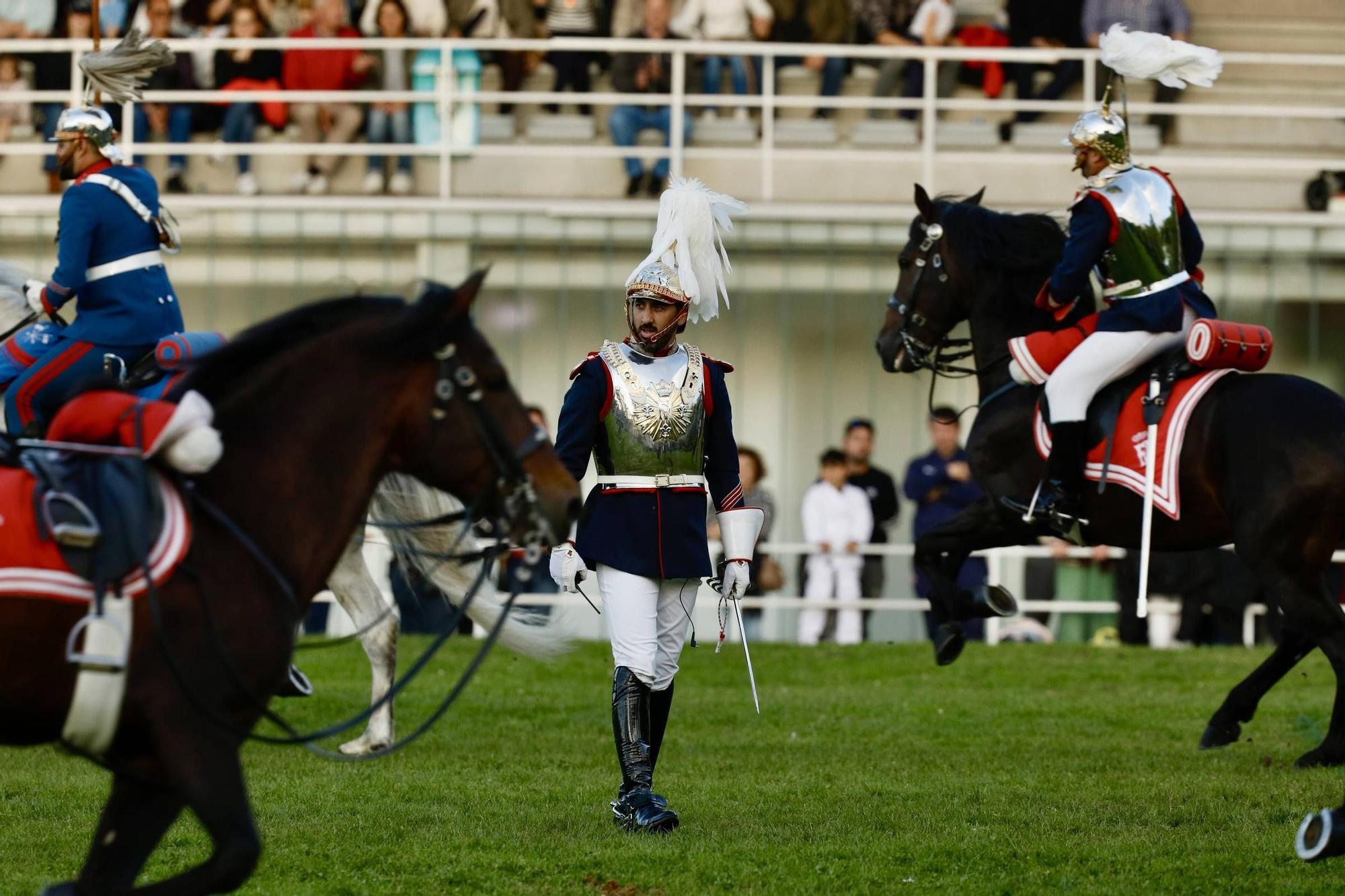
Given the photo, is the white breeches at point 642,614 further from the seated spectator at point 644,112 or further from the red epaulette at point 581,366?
the seated spectator at point 644,112

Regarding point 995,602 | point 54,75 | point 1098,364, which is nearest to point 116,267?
point 1098,364

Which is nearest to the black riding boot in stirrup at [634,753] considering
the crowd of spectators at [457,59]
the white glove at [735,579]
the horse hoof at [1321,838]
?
the white glove at [735,579]

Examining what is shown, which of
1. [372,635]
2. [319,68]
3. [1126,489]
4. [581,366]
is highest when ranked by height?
[319,68]

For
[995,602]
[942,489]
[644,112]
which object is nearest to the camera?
[995,602]

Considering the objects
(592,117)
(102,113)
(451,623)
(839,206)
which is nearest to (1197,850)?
(451,623)

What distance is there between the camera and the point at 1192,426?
9.11m

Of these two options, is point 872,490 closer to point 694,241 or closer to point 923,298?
point 923,298

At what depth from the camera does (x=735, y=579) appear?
25.2 feet

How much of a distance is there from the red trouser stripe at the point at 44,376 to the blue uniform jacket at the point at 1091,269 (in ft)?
15.1

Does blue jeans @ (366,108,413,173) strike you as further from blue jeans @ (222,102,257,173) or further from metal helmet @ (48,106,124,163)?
metal helmet @ (48,106,124,163)

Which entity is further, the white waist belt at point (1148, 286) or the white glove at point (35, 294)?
the white waist belt at point (1148, 286)

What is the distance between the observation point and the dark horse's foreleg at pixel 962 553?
1015 cm

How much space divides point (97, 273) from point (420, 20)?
11296 mm

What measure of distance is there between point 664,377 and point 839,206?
10.7 m
